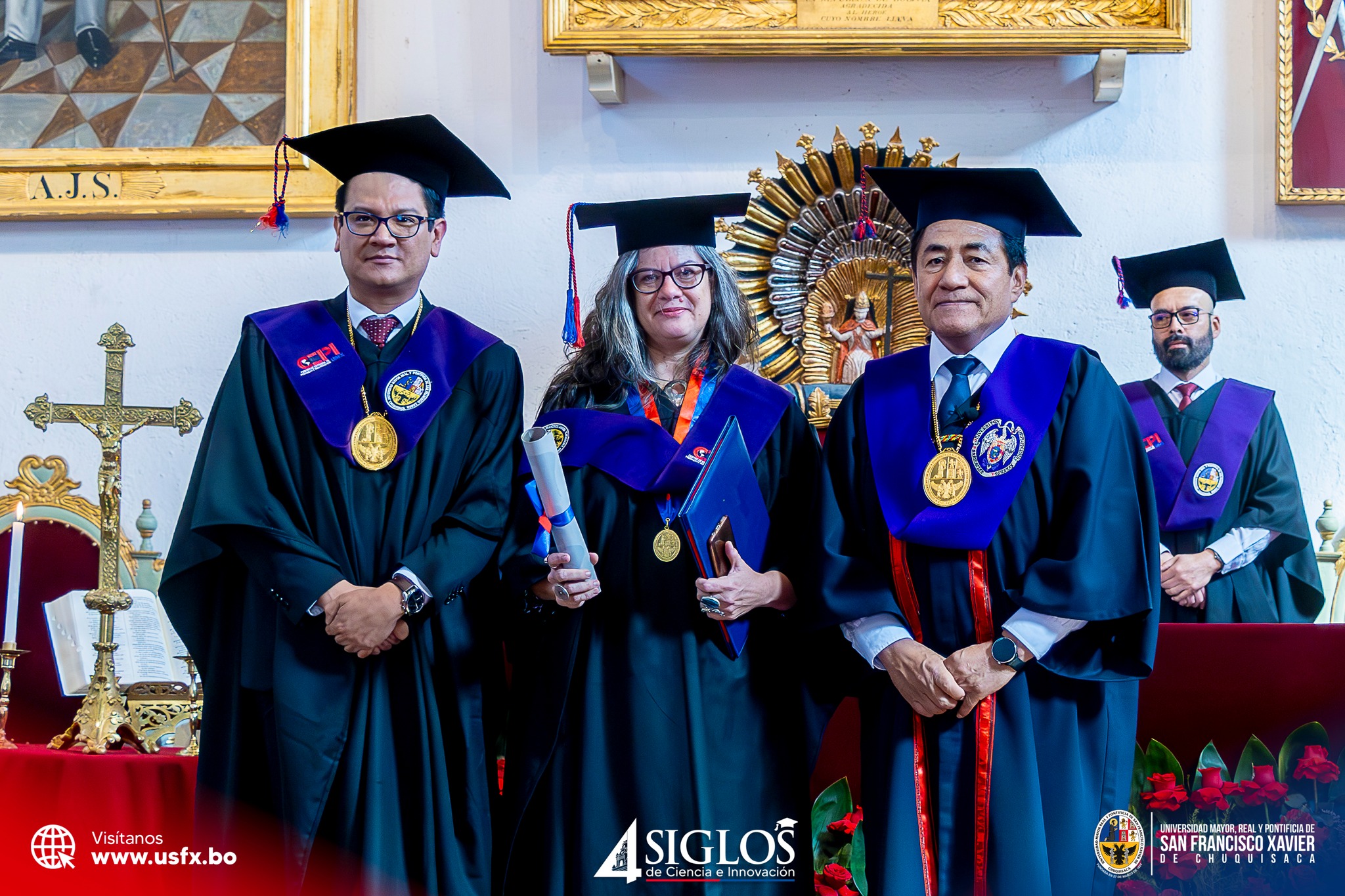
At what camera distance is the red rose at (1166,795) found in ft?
9.43

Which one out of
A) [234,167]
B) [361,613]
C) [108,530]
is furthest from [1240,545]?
[234,167]

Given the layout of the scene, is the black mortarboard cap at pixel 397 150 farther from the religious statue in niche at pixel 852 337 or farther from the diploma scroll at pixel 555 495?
the religious statue in niche at pixel 852 337

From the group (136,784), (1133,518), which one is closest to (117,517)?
(136,784)

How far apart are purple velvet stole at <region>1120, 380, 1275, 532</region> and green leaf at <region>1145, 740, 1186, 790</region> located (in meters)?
1.04

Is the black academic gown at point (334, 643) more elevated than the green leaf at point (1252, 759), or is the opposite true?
the black academic gown at point (334, 643)

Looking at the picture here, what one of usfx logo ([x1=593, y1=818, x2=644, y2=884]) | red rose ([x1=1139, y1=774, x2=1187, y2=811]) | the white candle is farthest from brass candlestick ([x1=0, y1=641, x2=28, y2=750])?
red rose ([x1=1139, y1=774, x2=1187, y2=811])

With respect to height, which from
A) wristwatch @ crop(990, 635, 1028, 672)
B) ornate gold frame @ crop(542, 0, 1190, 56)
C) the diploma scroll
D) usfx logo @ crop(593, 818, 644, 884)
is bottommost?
usfx logo @ crop(593, 818, 644, 884)

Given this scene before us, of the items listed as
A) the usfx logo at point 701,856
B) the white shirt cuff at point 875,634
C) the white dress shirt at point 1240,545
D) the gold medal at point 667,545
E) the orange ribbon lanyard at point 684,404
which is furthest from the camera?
the white dress shirt at point 1240,545

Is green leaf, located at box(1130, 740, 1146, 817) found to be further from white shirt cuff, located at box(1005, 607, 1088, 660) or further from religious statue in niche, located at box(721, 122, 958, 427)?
religious statue in niche, located at box(721, 122, 958, 427)

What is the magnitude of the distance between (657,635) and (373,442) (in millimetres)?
803

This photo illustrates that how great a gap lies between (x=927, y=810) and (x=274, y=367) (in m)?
1.82

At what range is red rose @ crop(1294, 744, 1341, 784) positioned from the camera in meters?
2.95

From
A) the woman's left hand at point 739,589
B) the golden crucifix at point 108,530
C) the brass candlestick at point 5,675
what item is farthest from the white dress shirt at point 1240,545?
the brass candlestick at point 5,675

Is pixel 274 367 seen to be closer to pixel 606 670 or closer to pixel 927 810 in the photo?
pixel 606 670
